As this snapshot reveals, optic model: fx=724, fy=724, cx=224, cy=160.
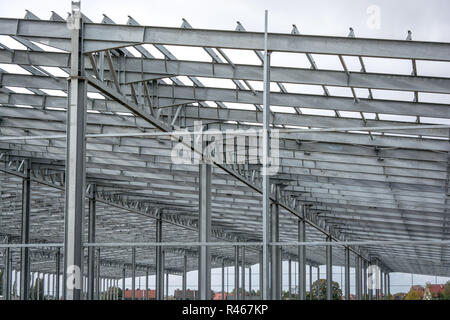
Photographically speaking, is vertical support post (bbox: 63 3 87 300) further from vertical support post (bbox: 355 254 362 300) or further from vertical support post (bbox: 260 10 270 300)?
vertical support post (bbox: 355 254 362 300)

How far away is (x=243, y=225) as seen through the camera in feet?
129

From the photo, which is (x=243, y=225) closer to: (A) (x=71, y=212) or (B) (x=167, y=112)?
(B) (x=167, y=112)

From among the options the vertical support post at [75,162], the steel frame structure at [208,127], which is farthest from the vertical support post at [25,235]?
the vertical support post at [75,162]

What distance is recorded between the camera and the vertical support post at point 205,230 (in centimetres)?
1703

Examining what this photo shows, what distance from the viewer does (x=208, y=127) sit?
62.4ft

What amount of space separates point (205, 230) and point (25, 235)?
8.13 meters

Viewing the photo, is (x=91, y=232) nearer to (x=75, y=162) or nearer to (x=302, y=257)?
(x=302, y=257)

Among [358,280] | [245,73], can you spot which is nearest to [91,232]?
[245,73]

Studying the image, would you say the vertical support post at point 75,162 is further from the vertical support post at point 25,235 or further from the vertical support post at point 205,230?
the vertical support post at point 25,235

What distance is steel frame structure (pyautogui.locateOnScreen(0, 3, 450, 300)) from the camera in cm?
1236

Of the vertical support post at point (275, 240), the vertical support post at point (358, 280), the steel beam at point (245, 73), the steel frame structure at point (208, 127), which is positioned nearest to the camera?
the steel frame structure at point (208, 127)

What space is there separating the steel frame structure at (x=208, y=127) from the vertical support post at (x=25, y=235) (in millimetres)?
45

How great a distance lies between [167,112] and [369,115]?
15.9 ft
